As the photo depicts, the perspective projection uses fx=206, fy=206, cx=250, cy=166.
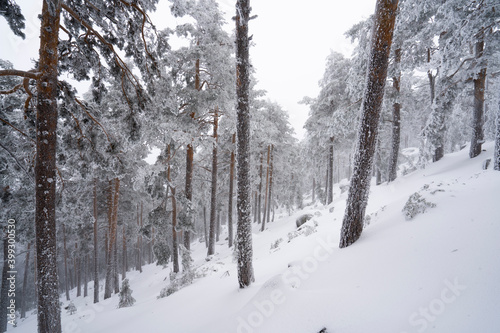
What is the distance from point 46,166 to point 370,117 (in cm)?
749

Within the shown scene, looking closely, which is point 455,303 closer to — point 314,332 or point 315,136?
point 314,332

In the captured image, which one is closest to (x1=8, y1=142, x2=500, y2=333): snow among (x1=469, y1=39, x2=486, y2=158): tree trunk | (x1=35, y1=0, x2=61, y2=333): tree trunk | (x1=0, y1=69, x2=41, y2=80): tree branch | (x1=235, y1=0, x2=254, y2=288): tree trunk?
(x1=235, y1=0, x2=254, y2=288): tree trunk

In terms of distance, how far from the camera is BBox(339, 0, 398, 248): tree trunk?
15.2 feet

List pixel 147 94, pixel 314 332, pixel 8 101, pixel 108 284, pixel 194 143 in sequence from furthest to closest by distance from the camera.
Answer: pixel 108 284 → pixel 194 143 → pixel 8 101 → pixel 147 94 → pixel 314 332

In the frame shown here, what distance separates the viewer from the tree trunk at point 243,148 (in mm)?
4996

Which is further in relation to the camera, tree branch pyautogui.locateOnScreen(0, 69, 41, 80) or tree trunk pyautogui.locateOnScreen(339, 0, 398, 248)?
tree trunk pyautogui.locateOnScreen(339, 0, 398, 248)

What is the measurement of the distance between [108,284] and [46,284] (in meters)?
13.3

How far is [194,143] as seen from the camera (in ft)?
31.8

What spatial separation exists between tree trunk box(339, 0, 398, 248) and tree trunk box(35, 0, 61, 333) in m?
7.01

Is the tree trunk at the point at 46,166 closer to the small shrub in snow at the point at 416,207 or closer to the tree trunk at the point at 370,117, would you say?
the tree trunk at the point at 370,117

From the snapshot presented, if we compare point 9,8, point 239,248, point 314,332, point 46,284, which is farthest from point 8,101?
point 314,332

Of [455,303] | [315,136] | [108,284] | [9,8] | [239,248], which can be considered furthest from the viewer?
[315,136]

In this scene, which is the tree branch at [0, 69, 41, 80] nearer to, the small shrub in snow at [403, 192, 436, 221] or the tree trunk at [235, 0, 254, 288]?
the tree trunk at [235, 0, 254, 288]

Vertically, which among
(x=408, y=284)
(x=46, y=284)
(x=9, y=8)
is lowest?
(x=46, y=284)
